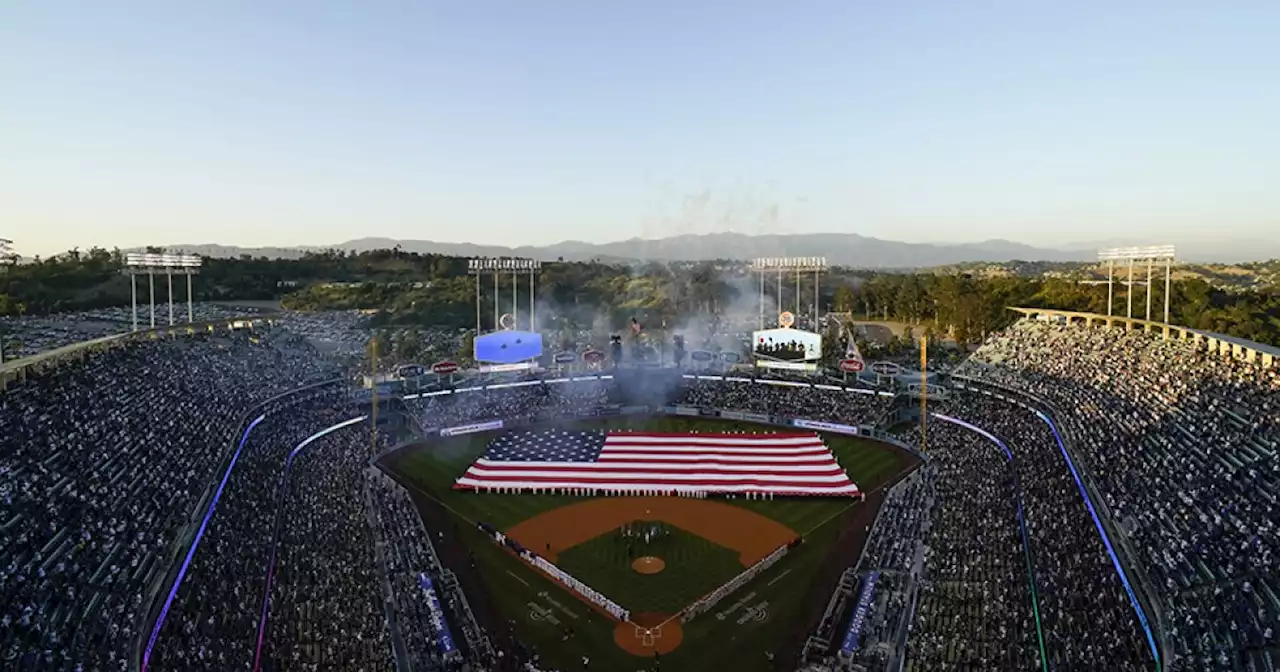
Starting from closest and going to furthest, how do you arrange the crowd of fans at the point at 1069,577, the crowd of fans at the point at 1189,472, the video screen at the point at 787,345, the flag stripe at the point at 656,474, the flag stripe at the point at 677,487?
the crowd of fans at the point at 1189,472, the crowd of fans at the point at 1069,577, the flag stripe at the point at 677,487, the flag stripe at the point at 656,474, the video screen at the point at 787,345

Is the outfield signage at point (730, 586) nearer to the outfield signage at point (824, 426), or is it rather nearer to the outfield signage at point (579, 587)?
the outfield signage at point (579, 587)

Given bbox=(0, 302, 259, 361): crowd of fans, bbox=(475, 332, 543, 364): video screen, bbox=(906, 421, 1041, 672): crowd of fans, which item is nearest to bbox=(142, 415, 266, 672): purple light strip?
bbox=(906, 421, 1041, 672): crowd of fans

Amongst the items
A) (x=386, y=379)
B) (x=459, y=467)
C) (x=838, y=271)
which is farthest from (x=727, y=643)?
(x=838, y=271)

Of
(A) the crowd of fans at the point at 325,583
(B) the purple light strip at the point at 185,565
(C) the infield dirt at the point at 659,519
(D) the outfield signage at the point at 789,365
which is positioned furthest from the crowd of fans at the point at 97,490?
(D) the outfield signage at the point at 789,365

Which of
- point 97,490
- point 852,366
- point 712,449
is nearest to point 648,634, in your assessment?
point 97,490

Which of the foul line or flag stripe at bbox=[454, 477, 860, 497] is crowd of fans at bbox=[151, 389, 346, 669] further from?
the foul line
